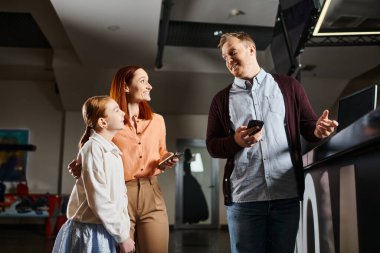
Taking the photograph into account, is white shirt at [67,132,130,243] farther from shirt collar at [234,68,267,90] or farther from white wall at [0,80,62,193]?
white wall at [0,80,62,193]

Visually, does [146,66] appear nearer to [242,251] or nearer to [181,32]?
[181,32]

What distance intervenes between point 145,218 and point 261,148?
0.55m

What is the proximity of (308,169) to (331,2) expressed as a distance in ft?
4.07

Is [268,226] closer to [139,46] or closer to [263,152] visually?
[263,152]

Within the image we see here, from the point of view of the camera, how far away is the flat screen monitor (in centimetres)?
146

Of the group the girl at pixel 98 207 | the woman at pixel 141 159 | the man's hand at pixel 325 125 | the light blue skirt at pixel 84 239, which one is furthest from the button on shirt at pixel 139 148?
the man's hand at pixel 325 125

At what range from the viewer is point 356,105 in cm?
158

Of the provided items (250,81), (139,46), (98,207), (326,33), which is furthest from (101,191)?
(139,46)

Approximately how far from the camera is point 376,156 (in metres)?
1.00

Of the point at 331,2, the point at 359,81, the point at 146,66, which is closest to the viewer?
the point at 331,2

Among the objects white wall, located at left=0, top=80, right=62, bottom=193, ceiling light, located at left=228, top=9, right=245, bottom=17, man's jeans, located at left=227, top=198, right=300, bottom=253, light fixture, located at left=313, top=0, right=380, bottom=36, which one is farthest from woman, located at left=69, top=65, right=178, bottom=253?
white wall, located at left=0, top=80, right=62, bottom=193

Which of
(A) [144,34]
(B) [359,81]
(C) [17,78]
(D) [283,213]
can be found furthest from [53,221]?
(D) [283,213]

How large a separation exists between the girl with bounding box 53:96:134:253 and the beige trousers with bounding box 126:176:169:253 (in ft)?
0.30

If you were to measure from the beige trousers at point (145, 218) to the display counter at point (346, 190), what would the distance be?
72 cm
